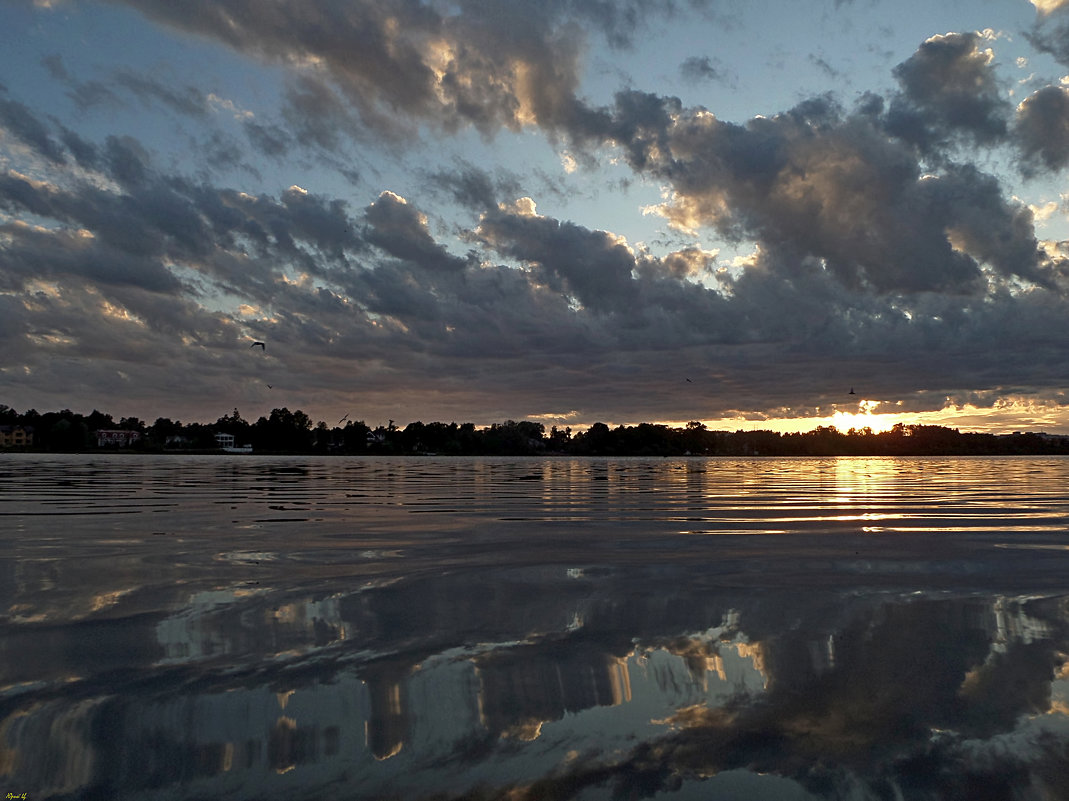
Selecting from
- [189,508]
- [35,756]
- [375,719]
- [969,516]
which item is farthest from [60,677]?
[969,516]

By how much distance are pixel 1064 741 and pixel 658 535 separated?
10290 millimetres

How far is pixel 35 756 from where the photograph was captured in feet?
13.9

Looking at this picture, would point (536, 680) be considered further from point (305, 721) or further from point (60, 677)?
point (60, 677)

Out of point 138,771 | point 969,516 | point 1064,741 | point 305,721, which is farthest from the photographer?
point 969,516

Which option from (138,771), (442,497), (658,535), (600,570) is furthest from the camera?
(442,497)

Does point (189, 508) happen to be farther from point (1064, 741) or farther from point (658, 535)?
point (1064, 741)

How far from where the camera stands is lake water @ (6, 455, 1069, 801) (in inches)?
161

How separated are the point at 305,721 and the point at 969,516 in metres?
19.0

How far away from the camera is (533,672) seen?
19.2ft

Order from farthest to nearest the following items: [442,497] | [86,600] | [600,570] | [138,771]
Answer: [442,497] → [600,570] → [86,600] → [138,771]

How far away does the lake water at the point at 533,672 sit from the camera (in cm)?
410

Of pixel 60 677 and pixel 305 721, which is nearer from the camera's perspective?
pixel 305 721

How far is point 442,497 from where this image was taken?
90.2 ft

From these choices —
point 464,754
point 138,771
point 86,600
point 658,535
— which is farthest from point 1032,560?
point 86,600
